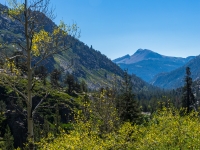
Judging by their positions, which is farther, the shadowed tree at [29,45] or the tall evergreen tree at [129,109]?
the tall evergreen tree at [129,109]

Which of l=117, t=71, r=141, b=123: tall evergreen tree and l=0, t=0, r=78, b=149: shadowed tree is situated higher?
l=0, t=0, r=78, b=149: shadowed tree

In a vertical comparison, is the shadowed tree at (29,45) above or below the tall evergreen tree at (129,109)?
above

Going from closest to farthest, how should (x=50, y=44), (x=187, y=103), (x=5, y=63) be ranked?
(x=5, y=63), (x=50, y=44), (x=187, y=103)

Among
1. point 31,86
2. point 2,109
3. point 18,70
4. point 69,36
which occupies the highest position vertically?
point 69,36

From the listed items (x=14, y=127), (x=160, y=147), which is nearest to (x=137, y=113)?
(x=160, y=147)

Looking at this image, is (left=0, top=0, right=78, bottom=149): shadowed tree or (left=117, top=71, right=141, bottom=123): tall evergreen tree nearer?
(left=0, top=0, right=78, bottom=149): shadowed tree

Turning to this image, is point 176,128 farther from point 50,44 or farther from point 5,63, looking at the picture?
point 5,63

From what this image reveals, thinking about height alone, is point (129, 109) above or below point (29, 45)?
below

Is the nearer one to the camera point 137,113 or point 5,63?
point 5,63

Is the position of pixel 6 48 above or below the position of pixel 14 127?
above

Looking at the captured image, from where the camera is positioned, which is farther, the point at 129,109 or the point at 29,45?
the point at 129,109

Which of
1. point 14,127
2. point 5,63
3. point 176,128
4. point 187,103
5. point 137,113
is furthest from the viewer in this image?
point 14,127

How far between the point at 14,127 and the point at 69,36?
254ft

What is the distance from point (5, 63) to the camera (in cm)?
1243
